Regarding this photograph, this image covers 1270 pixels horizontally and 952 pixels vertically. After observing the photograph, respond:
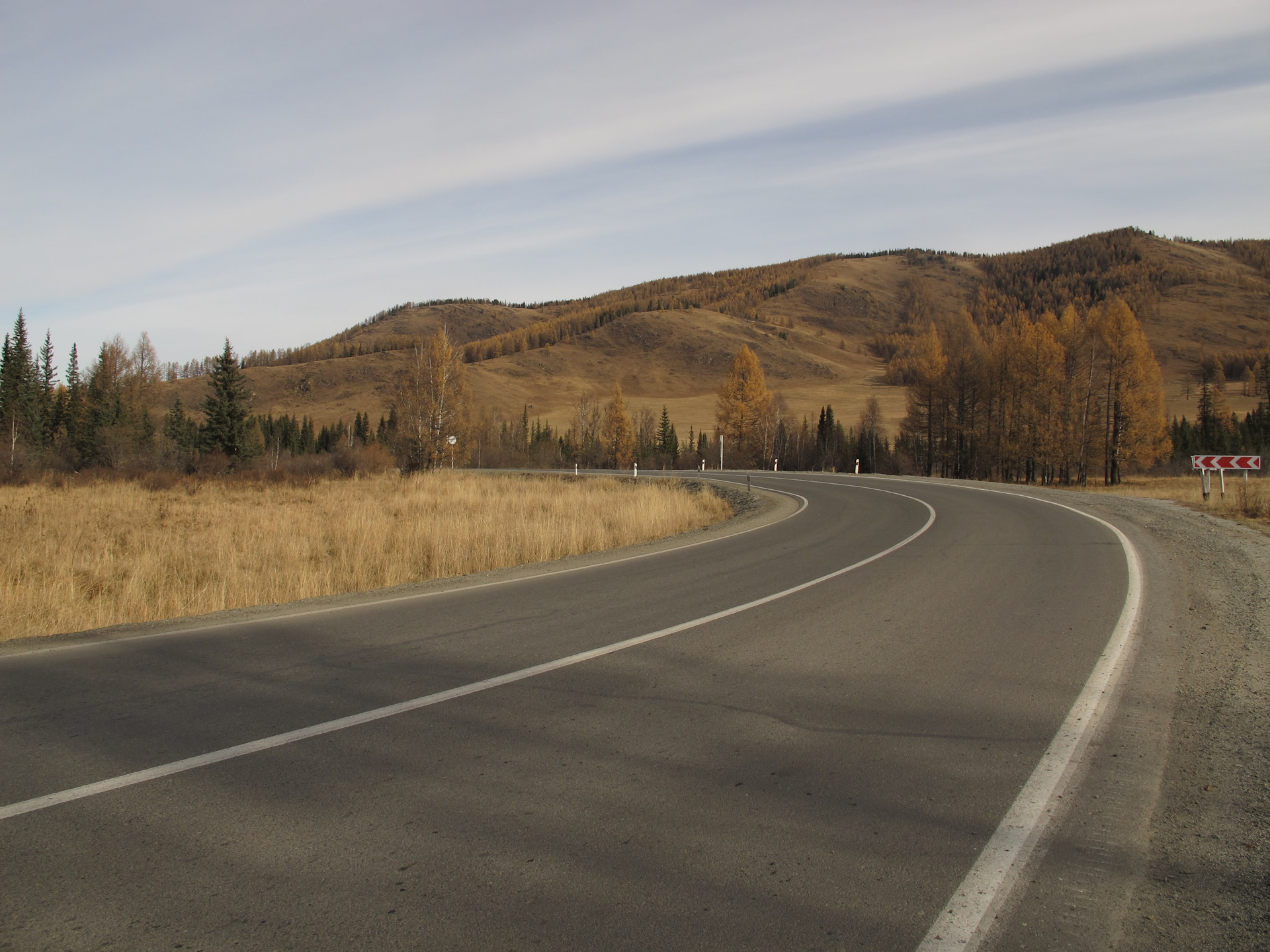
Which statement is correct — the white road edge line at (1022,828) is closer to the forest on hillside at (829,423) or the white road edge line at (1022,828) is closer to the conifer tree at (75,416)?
the forest on hillside at (829,423)

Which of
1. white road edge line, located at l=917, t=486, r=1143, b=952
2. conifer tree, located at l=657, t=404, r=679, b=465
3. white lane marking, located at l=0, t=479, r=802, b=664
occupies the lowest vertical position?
white lane marking, located at l=0, t=479, r=802, b=664

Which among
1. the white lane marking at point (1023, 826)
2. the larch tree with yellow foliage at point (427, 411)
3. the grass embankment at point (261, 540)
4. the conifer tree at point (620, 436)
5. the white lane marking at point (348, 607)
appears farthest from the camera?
the conifer tree at point (620, 436)

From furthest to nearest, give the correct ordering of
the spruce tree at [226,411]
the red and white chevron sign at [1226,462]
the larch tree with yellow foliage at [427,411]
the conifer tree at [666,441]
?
1. the conifer tree at [666,441]
2. the spruce tree at [226,411]
3. the larch tree with yellow foliage at [427,411]
4. the red and white chevron sign at [1226,462]

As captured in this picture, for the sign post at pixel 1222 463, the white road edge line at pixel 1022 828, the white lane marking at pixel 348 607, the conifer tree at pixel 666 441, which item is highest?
the conifer tree at pixel 666 441

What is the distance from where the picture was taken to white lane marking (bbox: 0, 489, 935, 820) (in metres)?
3.82

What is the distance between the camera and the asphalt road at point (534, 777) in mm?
2902

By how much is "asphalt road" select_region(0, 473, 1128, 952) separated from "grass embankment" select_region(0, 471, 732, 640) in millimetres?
2809

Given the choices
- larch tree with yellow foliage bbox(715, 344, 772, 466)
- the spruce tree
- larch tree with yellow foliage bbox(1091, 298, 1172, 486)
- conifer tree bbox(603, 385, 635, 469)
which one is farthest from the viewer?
conifer tree bbox(603, 385, 635, 469)

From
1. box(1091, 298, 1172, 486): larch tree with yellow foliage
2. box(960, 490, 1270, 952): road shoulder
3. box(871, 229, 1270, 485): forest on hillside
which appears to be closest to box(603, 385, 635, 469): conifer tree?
box(871, 229, 1270, 485): forest on hillside

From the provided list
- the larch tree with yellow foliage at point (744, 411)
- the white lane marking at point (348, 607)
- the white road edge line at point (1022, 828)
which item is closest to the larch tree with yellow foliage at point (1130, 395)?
the larch tree with yellow foliage at point (744, 411)


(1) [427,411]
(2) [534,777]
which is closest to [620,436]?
(1) [427,411]

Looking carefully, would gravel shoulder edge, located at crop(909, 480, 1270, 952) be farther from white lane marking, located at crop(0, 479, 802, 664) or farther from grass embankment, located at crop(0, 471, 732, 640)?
grass embankment, located at crop(0, 471, 732, 640)

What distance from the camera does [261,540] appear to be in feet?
48.3

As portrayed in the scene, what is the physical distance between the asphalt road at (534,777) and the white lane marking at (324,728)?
0.28 ft
